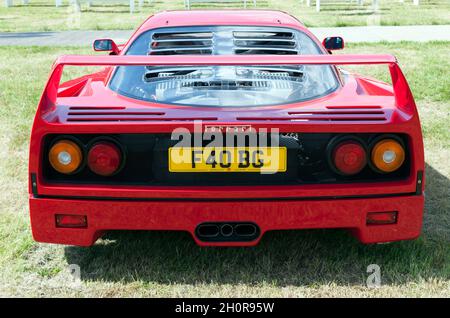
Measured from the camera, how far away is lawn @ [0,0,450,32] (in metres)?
13.6

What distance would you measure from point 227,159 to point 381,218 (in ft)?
2.39

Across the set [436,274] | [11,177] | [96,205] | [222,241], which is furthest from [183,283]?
[11,177]

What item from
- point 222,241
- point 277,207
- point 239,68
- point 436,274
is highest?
point 239,68

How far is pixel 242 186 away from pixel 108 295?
0.76 metres

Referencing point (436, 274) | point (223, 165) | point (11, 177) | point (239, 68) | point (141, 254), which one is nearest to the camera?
point (223, 165)

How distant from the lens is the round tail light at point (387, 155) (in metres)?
2.51

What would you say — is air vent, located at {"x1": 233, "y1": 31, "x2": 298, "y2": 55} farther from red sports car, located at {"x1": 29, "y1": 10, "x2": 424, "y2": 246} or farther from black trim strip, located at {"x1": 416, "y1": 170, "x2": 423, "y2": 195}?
black trim strip, located at {"x1": 416, "y1": 170, "x2": 423, "y2": 195}

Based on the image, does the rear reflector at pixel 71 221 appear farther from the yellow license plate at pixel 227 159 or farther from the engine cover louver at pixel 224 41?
the engine cover louver at pixel 224 41

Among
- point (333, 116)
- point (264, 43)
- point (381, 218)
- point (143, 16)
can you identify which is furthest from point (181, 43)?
point (143, 16)

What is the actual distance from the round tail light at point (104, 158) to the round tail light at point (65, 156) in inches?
2.0

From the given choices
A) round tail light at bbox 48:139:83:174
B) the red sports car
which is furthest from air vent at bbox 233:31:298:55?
round tail light at bbox 48:139:83:174

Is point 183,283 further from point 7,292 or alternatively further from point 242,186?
point 7,292

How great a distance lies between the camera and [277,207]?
2479 mm

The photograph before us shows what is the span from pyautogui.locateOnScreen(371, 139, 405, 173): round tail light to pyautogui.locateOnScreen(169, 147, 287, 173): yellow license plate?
401mm
